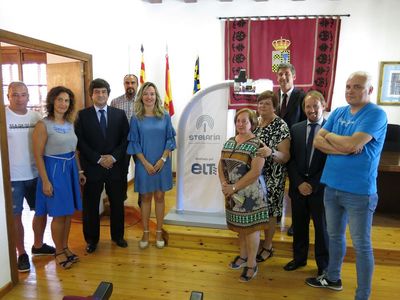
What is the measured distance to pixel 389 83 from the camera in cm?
470

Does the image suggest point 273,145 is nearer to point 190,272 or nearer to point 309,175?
point 309,175

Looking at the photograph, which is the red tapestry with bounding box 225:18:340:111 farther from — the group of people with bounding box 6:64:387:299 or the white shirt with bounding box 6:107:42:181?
the white shirt with bounding box 6:107:42:181

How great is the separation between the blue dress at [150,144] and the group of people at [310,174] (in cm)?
62

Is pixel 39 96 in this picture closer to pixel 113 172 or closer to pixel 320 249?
pixel 113 172

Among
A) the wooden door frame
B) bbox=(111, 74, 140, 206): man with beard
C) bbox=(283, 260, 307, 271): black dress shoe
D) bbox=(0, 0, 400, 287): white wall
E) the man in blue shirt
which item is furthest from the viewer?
bbox=(0, 0, 400, 287): white wall

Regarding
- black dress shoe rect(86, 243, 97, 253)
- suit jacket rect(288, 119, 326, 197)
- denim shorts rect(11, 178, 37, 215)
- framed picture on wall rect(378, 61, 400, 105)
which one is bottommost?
black dress shoe rect(86, 243, 97, 253)

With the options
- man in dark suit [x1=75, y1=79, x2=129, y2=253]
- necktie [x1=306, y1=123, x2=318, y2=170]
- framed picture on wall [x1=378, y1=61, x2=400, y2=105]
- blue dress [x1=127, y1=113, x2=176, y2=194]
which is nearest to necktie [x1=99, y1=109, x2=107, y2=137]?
man in dark suit [x1=75, y1=79, x2=129, y2=253]

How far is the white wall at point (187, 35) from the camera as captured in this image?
391 cm

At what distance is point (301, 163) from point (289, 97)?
2.05 ft

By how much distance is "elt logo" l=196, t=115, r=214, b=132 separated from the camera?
124 inches

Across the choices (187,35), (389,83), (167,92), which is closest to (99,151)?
(167,92)

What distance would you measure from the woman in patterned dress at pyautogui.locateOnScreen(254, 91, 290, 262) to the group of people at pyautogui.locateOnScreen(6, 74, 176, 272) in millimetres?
850

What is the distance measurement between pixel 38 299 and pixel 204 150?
1807 mm

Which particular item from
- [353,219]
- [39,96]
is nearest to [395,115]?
[353,219]
